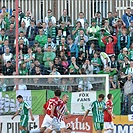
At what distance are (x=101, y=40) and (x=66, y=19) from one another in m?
1.77

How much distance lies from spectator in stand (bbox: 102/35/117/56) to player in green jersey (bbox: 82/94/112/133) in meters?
2.46

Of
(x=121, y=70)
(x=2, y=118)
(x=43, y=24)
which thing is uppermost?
(x=43, y=24)

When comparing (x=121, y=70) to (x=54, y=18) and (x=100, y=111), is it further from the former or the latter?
(x=54, y=18)

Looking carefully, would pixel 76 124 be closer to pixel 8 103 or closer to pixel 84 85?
pixel 84 85

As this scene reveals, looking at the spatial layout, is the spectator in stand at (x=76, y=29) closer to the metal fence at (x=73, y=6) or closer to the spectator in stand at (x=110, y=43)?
the spectator in stand at (x=110, y=43)

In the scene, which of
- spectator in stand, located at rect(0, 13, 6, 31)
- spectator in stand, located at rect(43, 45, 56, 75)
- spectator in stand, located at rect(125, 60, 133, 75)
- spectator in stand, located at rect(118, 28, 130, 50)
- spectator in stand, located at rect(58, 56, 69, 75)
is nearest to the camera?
spectator in stand, located at rect(125, 60, 133, 75)

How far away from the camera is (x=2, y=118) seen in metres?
18.8

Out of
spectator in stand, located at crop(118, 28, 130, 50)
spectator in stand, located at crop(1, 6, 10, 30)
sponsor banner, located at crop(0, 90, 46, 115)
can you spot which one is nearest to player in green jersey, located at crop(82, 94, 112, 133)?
sponsor banner, located at crop(0, 90, 46, 115)

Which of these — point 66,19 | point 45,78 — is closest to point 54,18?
point 66,19

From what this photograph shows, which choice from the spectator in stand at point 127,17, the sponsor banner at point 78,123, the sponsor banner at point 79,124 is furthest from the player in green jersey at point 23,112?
the spectator in stand at point 127,17

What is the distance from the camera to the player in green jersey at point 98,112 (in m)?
18.5

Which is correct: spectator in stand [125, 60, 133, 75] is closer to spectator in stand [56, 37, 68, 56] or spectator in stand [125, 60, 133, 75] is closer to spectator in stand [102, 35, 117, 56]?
spectator in stand [102, 35, 117, 56]

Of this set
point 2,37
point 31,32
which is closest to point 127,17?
point 31,32

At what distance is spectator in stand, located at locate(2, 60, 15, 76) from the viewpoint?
64.7 ft
